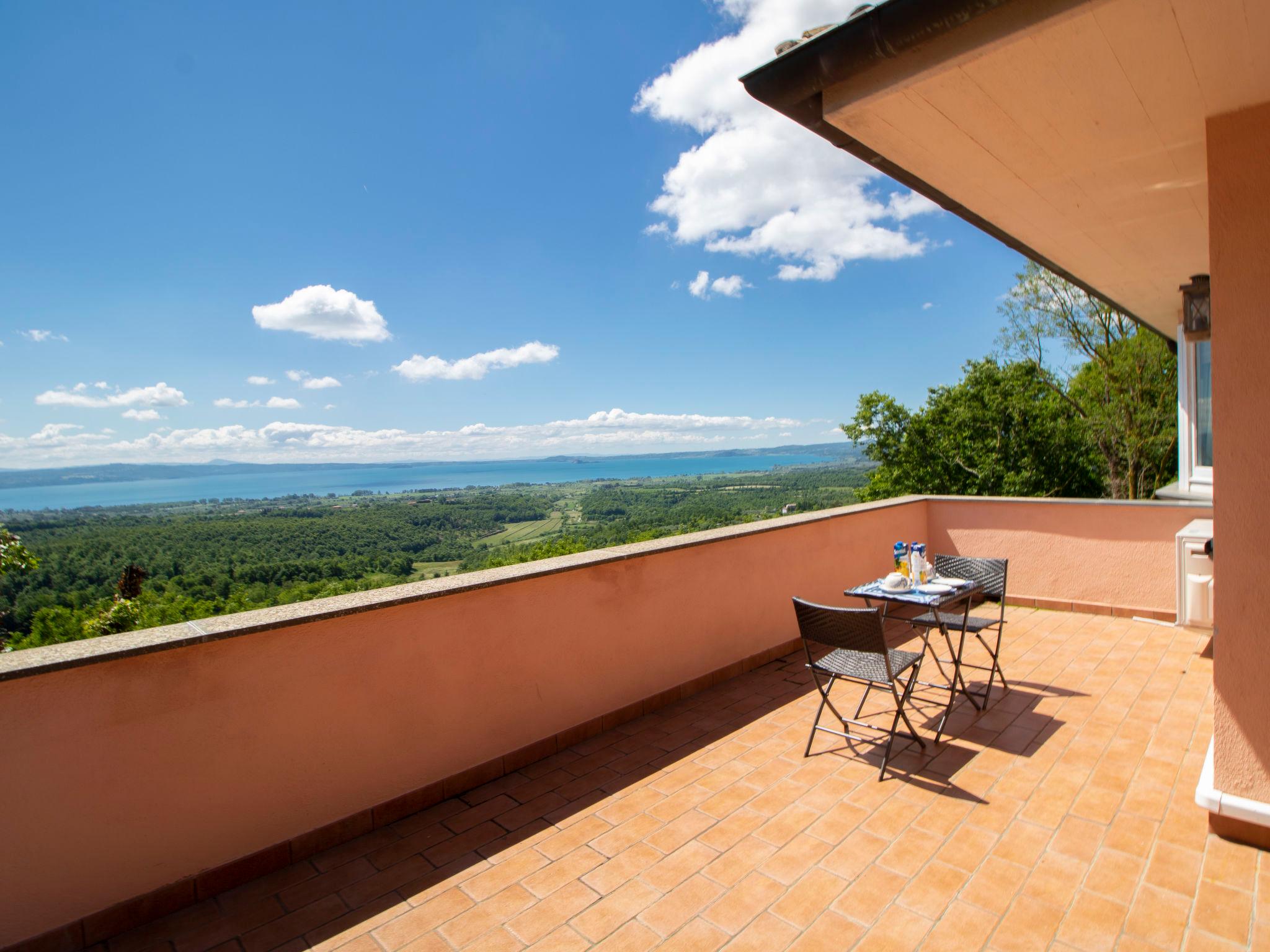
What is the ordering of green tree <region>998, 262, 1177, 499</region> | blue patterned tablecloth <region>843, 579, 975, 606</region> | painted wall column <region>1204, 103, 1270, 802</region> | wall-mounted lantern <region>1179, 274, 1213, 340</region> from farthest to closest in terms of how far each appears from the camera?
green tree <region>998, 262, 1177, 499</region> < wall-mounted lantern <region>1179, 274, 1213, 340</region> < blue patterned tablecloth <region>843, 579, 975, 606</region> < painted wall column <region>1204, 103, 1270, 802</region>

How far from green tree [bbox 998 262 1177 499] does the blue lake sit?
39.2 feet

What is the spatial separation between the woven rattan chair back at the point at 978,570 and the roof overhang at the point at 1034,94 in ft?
7.34

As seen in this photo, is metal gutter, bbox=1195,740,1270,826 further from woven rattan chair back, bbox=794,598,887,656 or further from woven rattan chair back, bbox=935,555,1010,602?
woven rattan chair back, bbox=935,555,1010,602

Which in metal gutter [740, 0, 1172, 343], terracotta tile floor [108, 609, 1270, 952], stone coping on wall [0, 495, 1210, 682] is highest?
metal gutter [740, 0, 1172, 343]

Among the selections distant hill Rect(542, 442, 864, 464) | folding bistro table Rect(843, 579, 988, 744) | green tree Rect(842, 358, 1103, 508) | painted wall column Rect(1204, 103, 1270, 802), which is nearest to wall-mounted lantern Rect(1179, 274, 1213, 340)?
folding bistro table Rect(843, 579, 988, 744)

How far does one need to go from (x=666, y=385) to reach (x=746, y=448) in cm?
1886

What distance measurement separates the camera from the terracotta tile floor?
2.02m

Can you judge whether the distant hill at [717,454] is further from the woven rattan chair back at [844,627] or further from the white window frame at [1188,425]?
the woven rattan chair back at [844,627]

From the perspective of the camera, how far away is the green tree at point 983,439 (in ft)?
39.2

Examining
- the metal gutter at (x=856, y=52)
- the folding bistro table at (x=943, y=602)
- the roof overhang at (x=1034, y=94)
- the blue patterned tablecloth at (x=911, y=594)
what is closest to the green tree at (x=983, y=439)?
the folding bistro table at (x=943, y=602)

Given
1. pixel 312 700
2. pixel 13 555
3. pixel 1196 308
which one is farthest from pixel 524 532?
pixel 1196 308

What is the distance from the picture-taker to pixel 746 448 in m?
44.4

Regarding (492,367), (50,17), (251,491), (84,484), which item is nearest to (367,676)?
(50,17)

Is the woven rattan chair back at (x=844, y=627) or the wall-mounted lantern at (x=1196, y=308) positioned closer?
the woven rattan chair back at (x=844, y=627)
